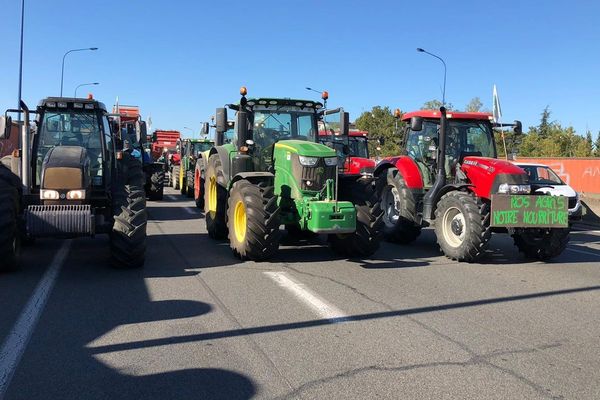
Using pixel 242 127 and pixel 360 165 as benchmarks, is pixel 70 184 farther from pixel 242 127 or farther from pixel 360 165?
pixel 360 165

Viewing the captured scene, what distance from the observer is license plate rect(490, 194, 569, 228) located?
805cm

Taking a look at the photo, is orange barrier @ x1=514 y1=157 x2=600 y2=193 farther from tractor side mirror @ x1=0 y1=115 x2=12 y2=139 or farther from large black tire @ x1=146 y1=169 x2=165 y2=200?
tractor side mirror @ x1=0 y1=115 x2=12 y2=139

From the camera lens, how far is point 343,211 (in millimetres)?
7672

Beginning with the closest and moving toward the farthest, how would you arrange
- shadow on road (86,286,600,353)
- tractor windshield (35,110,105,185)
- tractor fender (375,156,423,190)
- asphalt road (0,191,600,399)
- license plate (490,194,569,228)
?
asphalt road (0,191,600,399)
shadow on road (86,286,600,353)
license plate (490,194,569,228)
tractor windshield (35,110,105,185)
tractor fender (375,156,423,190)

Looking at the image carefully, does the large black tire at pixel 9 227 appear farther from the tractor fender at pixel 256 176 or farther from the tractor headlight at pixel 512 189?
the tractor headlight at pixel 512 189

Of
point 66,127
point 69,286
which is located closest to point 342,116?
point 66,127

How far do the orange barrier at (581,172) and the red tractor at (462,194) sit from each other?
40.2ft

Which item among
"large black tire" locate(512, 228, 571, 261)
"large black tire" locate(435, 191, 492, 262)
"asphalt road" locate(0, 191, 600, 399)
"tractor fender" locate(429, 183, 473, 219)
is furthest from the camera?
"tractor fender" locate(429, 183, 473, 219)

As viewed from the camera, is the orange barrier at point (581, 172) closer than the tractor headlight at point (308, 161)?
No

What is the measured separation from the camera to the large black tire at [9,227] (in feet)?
21.7

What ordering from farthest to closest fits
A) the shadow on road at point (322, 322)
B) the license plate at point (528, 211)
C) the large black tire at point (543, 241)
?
the large black tire at point (543, 241), the license plate at point (528, 211), the shadow on road at point (322, 322)

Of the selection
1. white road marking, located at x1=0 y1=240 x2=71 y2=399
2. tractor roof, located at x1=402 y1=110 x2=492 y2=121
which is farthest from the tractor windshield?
tractor roof, located at x1=402 y1=110 x2=492 y2=121

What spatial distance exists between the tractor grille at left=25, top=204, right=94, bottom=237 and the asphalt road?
0.60 m

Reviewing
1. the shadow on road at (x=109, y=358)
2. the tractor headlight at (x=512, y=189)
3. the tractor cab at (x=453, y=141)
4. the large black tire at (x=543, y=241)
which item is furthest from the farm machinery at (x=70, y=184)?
the large black tire at (x=543, y=241)
